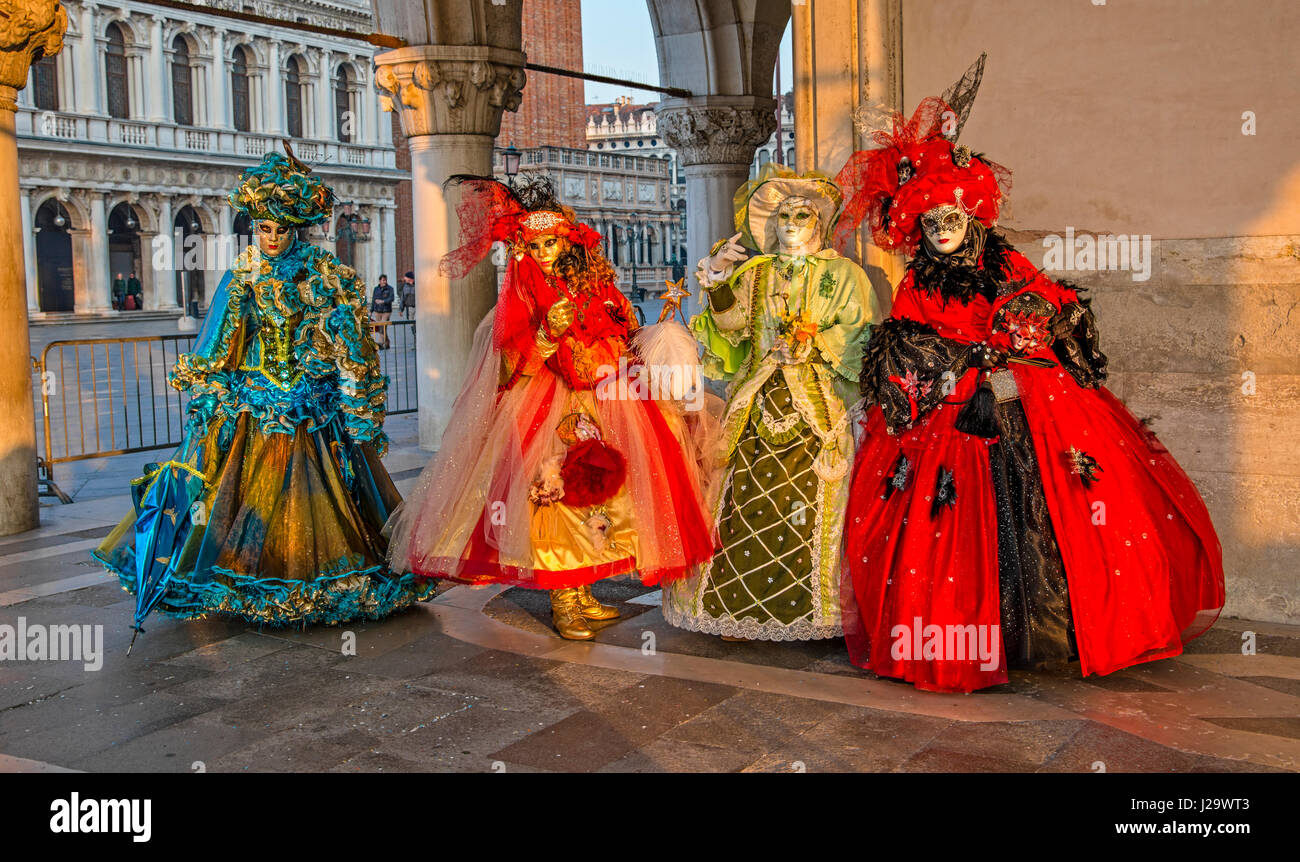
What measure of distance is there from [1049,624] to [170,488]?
12.5ft

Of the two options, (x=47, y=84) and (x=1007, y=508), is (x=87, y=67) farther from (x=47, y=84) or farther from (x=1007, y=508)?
(x=1007, y=508)

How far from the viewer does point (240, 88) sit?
145 ft

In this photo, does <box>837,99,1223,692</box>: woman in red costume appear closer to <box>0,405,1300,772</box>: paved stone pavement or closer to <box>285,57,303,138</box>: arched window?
<box>0,405,1300,772</box>: paved stone pavement

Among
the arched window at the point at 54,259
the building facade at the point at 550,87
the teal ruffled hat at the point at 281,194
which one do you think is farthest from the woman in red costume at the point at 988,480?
the building facade at the point at 550,87

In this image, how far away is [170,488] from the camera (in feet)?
19.0

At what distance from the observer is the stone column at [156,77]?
133 feet

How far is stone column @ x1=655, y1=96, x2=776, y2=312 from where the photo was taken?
14992 mm

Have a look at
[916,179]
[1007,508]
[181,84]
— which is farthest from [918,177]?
[181,84]

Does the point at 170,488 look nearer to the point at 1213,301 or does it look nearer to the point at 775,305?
the point at 775,305

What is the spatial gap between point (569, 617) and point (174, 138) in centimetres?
3961

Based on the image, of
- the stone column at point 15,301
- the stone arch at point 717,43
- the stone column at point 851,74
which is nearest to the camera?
the stone column at point 851,74

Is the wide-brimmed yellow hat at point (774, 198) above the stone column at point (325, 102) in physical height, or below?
below

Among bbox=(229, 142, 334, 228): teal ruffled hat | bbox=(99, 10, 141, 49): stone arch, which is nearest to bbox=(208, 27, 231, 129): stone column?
bbox=(99, 10, 141, 49): stone arch

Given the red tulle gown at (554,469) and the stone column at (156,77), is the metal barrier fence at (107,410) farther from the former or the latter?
the stone column at (156,77)
